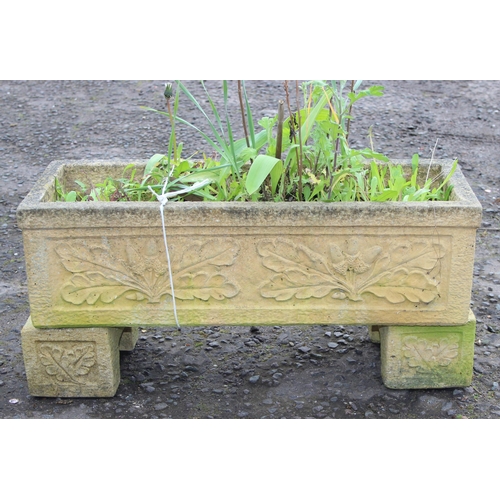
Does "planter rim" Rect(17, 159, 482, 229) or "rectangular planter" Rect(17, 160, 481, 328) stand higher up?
"planter rim" Rect(17, 159, 482, 229)

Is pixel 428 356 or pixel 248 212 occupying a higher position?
pixel 248 212

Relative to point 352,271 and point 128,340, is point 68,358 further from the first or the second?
point 352,271

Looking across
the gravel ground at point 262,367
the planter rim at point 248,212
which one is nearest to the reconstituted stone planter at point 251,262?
the planter rim at point 248,212

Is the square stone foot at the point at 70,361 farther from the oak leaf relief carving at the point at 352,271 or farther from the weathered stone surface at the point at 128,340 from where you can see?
the oak leaf relief carving at the point at 352,271

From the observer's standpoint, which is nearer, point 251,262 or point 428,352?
point 251,262

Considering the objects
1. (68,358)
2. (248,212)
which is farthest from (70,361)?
(248,212)

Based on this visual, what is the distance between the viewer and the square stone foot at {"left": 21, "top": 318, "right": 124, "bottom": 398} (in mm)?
2223

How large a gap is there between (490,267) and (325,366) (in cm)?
100

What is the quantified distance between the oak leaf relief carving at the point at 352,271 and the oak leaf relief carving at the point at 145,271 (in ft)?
0.41

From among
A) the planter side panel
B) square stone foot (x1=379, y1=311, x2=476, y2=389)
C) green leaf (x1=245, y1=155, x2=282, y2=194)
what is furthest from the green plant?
square stone foot (x1=379, y1=311, x2=476, y2=389)

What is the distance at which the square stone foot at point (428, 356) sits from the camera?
2.22 m

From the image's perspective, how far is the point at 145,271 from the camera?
7.02ft

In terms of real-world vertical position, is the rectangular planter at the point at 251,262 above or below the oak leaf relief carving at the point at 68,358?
above

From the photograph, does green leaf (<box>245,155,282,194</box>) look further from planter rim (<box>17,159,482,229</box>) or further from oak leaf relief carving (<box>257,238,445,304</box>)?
oak leaf relief carving (<box>257,238,445,304</box>)
